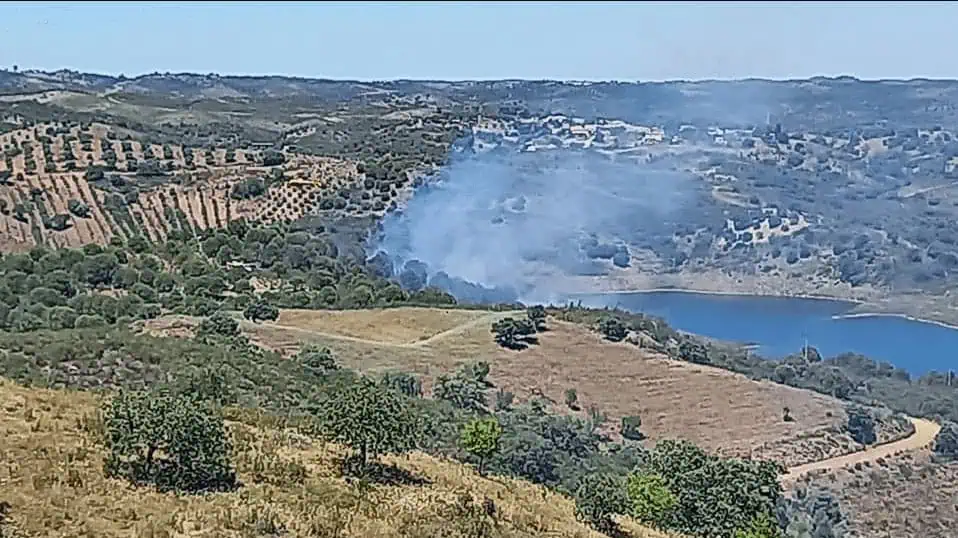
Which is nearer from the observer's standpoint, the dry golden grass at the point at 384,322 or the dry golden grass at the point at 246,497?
the dry golden grass at the point at 246,497

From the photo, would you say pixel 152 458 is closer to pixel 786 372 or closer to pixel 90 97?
pixel 786 372

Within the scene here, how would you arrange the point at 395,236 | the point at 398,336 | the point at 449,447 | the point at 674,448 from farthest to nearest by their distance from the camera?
the point at 395,236 → the point at 398,336 → the point at 449,447 → the point at 674,448

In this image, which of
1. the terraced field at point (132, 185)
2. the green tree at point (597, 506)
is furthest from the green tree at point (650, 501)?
the terraced field at point (132, 185)

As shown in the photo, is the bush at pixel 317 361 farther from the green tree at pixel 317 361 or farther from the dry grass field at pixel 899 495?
the dry grass field at pixel 899 495

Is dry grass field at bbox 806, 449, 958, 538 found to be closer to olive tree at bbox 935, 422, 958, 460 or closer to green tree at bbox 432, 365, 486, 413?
olive tree at bbox 935, 422, 958, 460

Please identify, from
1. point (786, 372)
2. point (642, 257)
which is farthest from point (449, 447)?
point (642, 257)

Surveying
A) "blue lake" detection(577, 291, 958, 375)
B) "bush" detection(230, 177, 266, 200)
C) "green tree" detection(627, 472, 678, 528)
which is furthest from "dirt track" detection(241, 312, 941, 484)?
"bush" detection(230, 177, 266, 200)
